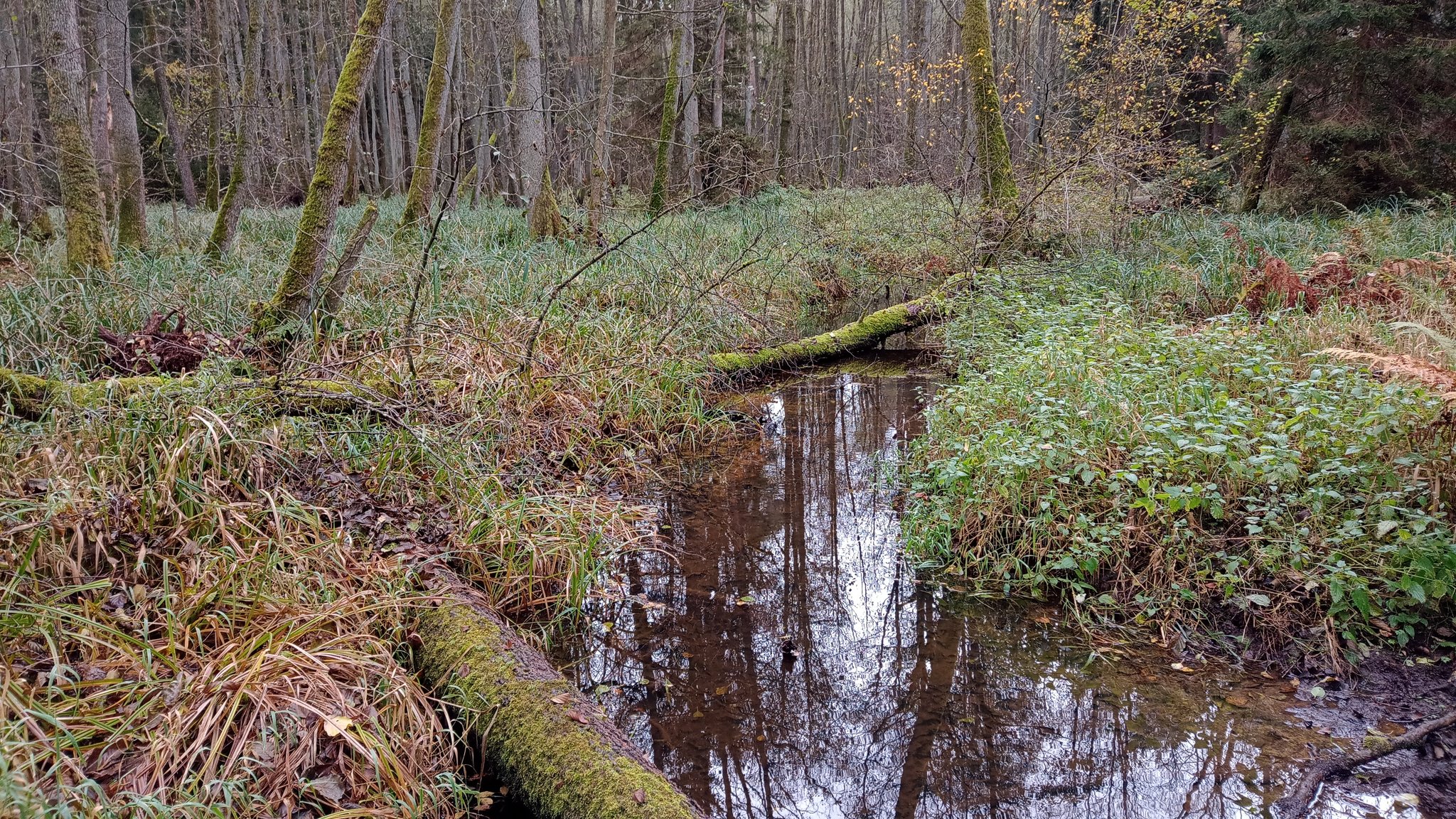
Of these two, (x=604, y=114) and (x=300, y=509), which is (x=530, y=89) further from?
(x=300, y=509)

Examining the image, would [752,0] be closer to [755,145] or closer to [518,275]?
[755,145]

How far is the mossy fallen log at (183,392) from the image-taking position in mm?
3658

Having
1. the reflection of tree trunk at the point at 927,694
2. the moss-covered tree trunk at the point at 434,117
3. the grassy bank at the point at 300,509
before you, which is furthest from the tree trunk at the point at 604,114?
the reflection of tree trunk at the point at 927,694

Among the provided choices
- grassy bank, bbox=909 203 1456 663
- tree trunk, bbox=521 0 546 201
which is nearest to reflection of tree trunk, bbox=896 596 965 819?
grassy bank, bbox=909 203 1456 663

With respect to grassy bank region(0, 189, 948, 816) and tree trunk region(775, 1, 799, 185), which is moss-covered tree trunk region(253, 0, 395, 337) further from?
tree trunk region(775, 1, 799, 185)

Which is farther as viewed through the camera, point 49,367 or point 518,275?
point 518,275

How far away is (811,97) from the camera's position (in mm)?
27391

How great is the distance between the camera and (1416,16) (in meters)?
9.99

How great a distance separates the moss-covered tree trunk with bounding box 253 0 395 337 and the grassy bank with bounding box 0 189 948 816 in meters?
0.35

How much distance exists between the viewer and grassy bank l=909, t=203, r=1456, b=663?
325cm

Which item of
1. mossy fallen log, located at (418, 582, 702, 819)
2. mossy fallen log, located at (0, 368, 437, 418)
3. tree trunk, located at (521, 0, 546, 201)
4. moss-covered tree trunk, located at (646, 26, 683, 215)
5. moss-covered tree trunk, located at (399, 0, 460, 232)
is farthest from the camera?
moss-covered tree trunk, located at (646, 26, 683, 215)

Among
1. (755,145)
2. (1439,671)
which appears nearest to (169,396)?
(1439,671)

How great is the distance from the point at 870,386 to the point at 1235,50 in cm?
1443

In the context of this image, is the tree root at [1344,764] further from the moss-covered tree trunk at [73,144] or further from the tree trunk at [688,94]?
the tree trunk at [688,94]
